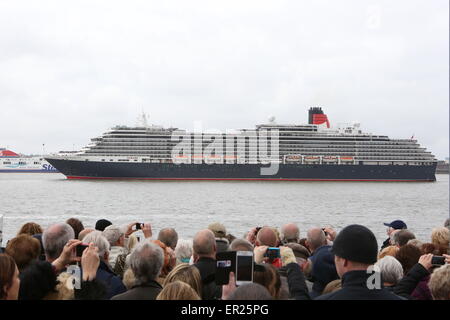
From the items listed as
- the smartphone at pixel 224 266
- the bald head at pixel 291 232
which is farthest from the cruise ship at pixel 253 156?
the smartphone at pixel 224 266

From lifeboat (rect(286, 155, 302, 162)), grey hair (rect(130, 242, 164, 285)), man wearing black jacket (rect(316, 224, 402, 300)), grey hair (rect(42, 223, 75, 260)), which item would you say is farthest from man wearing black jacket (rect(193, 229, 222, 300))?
lifeboat (rect(286, 155, 302, 162))

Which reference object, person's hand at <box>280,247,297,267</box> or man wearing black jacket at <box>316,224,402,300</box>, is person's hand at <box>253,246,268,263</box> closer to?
person's hand at <box>280,247,297,267</box>

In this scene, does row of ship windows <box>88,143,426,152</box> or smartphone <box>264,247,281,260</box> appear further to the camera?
row of ship windows <box>88,143,426,152</box>

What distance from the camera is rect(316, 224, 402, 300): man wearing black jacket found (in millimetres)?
2910

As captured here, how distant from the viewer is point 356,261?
2.98 meters

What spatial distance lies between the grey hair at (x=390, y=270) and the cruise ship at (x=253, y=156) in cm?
6040

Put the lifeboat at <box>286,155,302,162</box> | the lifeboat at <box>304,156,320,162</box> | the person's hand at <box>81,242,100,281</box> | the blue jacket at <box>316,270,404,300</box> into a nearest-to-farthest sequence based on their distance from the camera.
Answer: the blue jacket at <box>316,270,404,300</box> → the person's hand at <box>81,242,100,281</box> → the lifeboat at <box>304,156,320,162</box> → the lifeboat at <box>286,155,302,162</box>

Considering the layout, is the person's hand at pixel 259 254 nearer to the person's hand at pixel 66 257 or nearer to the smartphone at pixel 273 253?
the smartphone at pixel 273 253

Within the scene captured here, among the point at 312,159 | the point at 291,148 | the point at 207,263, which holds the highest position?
the point at 291,148

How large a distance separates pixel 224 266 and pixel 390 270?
161cm

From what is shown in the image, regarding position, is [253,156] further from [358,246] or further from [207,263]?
[358,246]

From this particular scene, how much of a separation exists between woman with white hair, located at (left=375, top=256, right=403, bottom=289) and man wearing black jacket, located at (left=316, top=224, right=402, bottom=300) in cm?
128

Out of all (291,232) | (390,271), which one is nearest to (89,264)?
(390,271)
